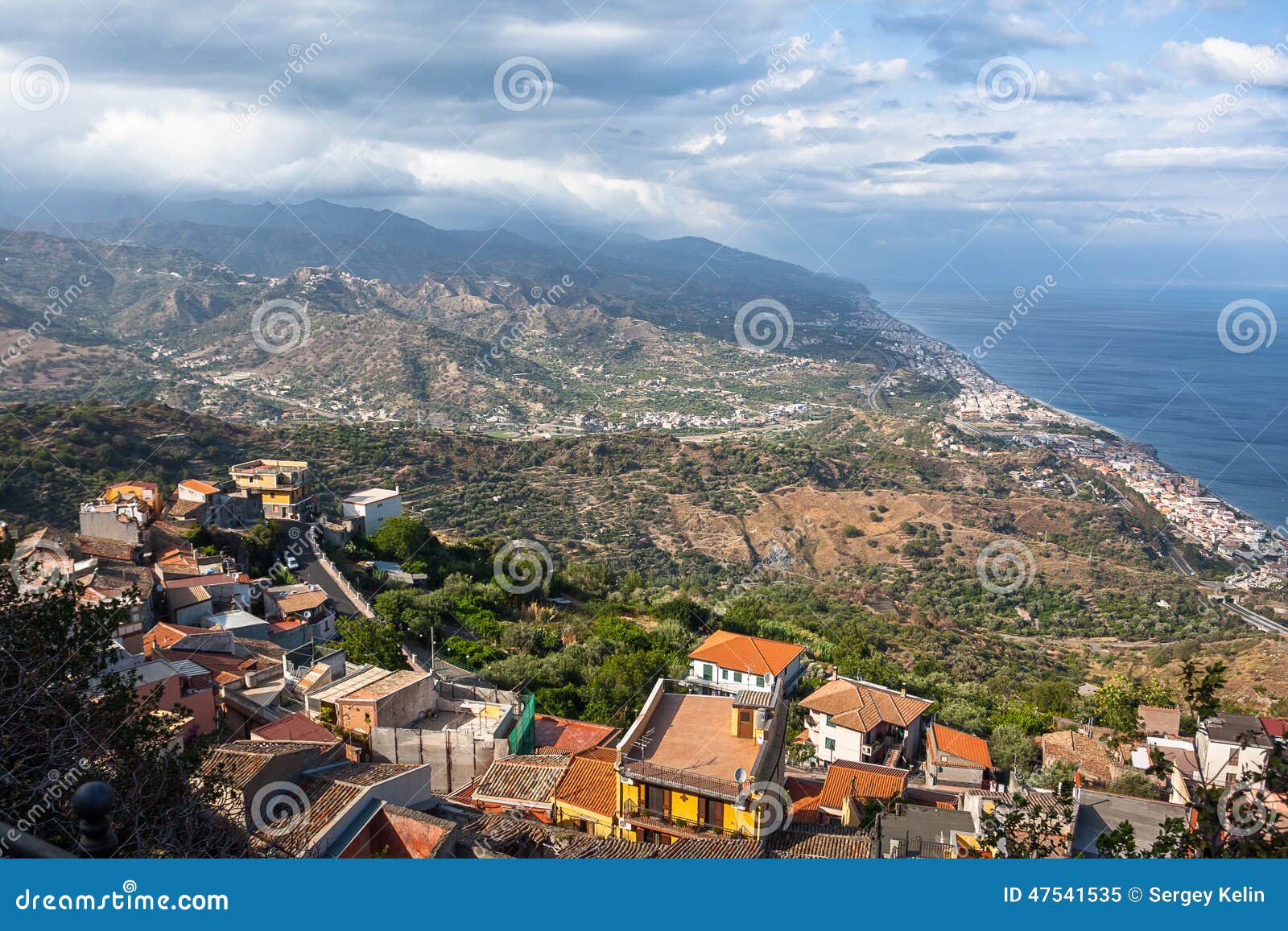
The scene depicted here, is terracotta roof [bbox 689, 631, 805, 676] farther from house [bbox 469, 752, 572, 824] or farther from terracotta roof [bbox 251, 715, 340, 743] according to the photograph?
terracotta roof [bbox 251, 715, 340, 743]

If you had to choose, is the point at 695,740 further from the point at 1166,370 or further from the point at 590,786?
the point at 1166,370

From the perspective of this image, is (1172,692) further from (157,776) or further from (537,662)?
(157,776)

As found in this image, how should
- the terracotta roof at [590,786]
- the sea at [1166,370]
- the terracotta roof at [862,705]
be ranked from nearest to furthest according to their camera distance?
the terracotta roof at [590,786] < the terracotta roof at [862,705] < the sea at [1166,370]

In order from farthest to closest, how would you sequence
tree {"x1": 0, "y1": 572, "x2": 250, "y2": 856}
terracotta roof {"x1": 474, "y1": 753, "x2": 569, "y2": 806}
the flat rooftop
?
1. terracotta roof {"x1": 474, "y1": 753, "x2": 569, "y2": 806}
2. the flat rooftop
3. tree {"x1": 0, "y1": 572, "x2": 250, "y2": 856}
